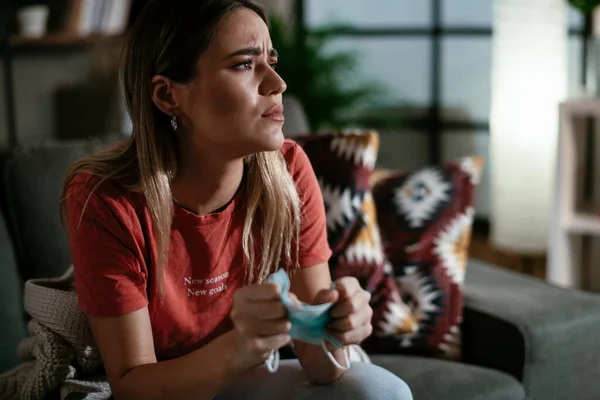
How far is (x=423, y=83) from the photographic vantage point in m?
3.73

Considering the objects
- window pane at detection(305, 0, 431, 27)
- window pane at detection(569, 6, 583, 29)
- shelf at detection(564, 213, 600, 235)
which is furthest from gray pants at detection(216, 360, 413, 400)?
window pane at detection(305, 0, 431, 27)

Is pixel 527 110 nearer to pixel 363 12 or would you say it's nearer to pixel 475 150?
pixel 475 150

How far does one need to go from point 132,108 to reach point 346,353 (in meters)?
0.44

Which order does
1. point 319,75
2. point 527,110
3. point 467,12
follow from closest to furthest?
1. point 527,110
2. point 319,75
3. point 467,12

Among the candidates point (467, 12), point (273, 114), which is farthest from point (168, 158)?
point (467, 12)

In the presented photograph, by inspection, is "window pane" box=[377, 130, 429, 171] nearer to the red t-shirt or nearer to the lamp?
the lamp

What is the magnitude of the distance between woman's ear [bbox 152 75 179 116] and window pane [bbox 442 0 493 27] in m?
2.78

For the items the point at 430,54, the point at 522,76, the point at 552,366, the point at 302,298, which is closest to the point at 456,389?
the point at 552,366

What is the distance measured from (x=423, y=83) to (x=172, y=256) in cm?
277

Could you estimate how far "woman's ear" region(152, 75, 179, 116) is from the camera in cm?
105

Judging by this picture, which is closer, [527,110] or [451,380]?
[451,380]

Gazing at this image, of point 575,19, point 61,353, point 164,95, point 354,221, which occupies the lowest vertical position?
point 61,353

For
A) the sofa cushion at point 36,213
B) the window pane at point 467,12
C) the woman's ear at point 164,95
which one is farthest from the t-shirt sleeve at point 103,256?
the window pane at point 467,12

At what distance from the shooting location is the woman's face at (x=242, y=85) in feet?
3.37
